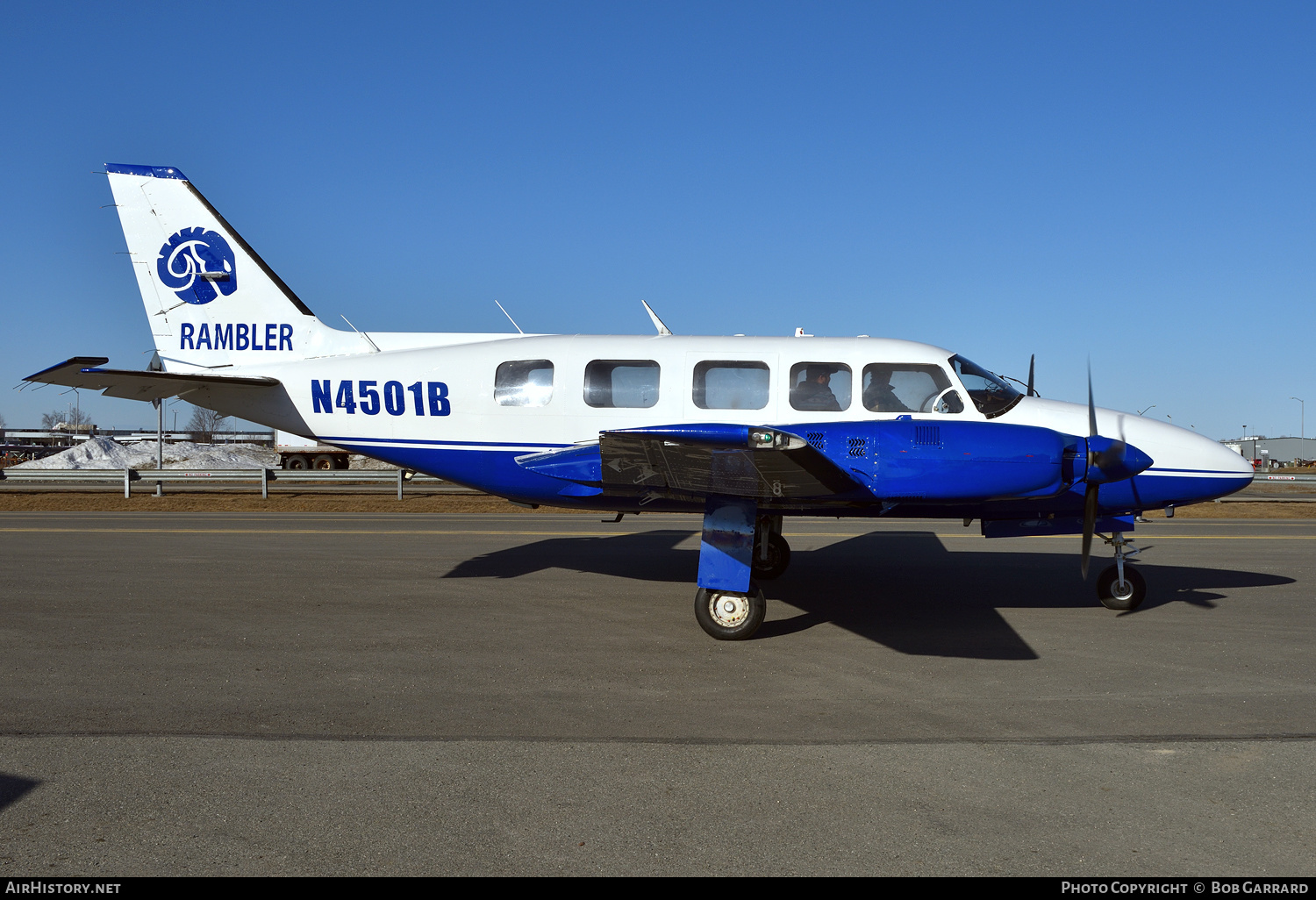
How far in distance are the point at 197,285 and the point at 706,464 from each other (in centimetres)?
783

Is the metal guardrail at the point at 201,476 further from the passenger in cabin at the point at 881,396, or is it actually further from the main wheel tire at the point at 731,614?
the main wheel tire at the point at 731,614

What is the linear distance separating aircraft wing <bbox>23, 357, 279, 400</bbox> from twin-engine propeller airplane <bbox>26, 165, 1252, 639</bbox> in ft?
0.09

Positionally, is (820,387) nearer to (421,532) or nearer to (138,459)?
(421,532)

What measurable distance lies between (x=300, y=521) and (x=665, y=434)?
1483cm

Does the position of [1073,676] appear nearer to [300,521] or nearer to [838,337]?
[838,337]

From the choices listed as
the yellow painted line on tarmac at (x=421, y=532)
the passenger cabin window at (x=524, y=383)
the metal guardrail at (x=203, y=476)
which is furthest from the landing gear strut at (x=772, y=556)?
the metal guardrail at (x=203, y=476)

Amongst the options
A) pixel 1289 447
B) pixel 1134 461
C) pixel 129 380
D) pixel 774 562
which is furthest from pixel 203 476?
pixel 1289 447

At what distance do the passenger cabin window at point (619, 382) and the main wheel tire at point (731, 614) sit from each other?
2547 mm

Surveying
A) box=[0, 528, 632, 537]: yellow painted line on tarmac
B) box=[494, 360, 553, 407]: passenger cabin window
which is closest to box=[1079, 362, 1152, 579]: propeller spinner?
box=[494, 360, 553, 407]: passenger cabin window

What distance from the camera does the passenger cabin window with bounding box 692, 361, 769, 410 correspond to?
30.4ft

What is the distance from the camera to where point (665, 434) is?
6.73 metres

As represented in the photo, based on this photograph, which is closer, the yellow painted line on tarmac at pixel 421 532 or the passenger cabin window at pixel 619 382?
the passenger cabin window at pixel 619 382

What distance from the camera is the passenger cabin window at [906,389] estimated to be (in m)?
9.04

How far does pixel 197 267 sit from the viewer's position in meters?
11.1
